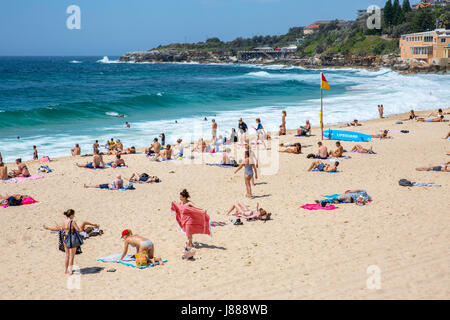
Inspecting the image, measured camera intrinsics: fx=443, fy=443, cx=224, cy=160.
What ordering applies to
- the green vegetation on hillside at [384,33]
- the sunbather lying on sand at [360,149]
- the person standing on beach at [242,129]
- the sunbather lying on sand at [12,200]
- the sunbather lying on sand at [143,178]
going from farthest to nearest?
the green vegetation on hillside at [384,33], the person standing on beach at [242,129], the sunbather lying on sand at [360,149], the sunbather lying on sand at [143,178], the sunbather lying on sand at [12,200]

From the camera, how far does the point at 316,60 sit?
10112cm

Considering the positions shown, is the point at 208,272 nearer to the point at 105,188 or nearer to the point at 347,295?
the point at 347,295

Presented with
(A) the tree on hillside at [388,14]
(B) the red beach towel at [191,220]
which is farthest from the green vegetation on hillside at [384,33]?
(B) the red beach towel at [191,220]

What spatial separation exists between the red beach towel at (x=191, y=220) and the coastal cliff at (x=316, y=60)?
60.6m

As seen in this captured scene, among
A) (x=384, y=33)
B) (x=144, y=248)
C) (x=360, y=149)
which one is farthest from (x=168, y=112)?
(x=384, y=33)

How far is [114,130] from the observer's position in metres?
24.9

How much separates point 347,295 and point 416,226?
321 cm

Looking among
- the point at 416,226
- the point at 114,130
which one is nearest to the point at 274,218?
the point at 416,226

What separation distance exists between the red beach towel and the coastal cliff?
60.6 metres

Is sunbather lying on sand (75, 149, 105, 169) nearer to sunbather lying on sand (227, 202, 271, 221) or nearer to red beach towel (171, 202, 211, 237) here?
sunbather lying on sand (227, 202, 271, 221)

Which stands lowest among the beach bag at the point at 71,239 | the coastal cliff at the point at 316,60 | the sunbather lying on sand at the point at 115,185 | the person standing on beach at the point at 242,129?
the sunbather lying on sand at the point at 115,185

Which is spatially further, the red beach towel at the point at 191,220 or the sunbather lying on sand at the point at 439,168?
the sunbather lying on sand at the point at 439,168

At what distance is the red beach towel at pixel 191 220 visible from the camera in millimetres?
7641

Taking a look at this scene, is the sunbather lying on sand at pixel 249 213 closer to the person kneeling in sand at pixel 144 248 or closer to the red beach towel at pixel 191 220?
the red beach towel at pixel 191 220
